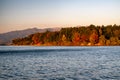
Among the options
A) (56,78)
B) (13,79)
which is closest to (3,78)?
(13,79)

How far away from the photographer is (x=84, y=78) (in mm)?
32969

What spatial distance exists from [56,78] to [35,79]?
7.95ft

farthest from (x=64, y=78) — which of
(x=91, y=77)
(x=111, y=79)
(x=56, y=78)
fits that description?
(x=111, y=79)

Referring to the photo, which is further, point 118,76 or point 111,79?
point 118,76

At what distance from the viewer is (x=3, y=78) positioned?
3369cm

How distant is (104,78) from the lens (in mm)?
33062

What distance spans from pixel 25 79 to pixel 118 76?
1072cm

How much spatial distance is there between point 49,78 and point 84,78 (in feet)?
13.1

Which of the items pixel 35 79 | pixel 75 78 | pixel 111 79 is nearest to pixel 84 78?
pixel 75 78

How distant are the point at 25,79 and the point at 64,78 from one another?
4397mm

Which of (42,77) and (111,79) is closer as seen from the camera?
(111,79)

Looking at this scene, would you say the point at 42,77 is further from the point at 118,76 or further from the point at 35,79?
the point at 118,76

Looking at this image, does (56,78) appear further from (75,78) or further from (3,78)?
(3,78)

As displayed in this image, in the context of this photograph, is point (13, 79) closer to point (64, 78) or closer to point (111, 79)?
point (64, 78)
